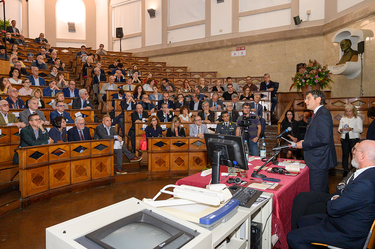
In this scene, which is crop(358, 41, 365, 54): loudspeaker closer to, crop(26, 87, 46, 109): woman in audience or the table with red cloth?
the table with red cloth

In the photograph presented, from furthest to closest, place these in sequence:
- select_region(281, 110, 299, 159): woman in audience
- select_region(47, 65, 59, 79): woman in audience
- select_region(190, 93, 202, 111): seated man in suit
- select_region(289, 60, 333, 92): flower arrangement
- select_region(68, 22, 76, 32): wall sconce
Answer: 1. select_region(68, 22, 76, 32): wall sconce
2. select_region(47, 65, 59, 79): woman in audience
3. select_region(190, 93, 202, 111): seated man in suit
4. select_region(289, 60, 333, 92): flower arrangement
5. select_region(281, 110, 299, 159): woman in audience

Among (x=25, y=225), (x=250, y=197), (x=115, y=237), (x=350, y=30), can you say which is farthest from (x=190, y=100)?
(x=115, y=237)

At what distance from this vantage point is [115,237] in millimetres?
1096

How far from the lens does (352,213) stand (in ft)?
6.11

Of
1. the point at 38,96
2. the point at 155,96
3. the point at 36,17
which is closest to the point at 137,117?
the point at 155,96

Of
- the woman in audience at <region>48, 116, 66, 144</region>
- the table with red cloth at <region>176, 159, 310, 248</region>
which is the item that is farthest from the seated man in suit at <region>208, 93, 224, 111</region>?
the table with red cloth at <region>176, 159, 310, 248</region>

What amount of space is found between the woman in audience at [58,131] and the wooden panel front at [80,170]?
61 centimetres

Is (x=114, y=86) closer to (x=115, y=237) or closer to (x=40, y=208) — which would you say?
(x=40, y=208)

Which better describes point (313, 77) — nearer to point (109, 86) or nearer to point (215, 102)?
point (215, 102)

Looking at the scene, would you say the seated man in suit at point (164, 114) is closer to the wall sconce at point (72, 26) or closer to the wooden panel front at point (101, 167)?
the wooden panel front at point (101, 167)

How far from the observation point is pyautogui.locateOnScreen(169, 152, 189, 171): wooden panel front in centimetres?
578

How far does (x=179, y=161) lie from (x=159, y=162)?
→ 0.44 metres

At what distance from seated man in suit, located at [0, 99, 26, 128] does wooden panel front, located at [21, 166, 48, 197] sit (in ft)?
3.34

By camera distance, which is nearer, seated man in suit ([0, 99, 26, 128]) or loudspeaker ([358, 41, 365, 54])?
seated man in suit ([0, 99, 26, 128])
